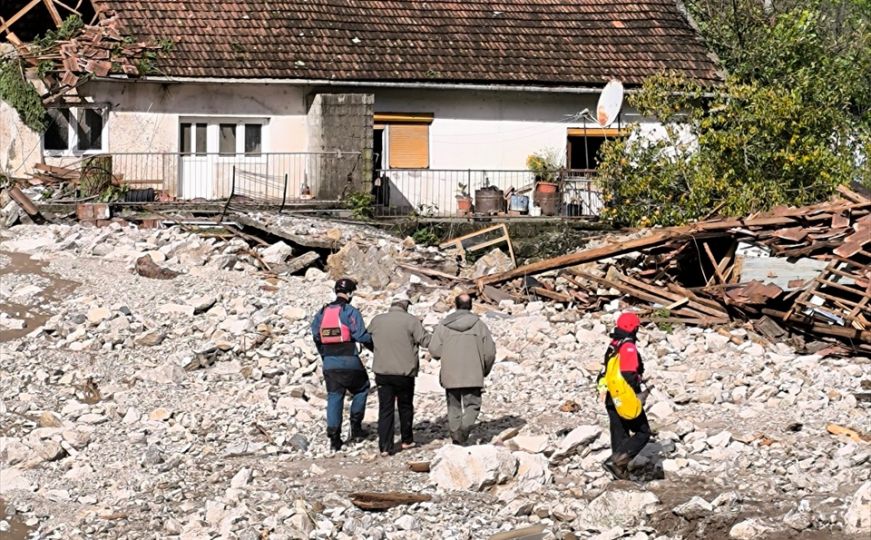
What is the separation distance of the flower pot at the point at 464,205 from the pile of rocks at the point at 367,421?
Result: 652 centimetres

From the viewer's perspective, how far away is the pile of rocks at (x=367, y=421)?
13.0 m

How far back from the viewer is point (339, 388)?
14.9 meters

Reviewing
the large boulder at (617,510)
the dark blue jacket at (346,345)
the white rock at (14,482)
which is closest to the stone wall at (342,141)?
the dark blue jacket at (346,345)

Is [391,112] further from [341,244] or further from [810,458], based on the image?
[810,458]

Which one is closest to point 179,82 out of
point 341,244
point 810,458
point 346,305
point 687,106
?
point 341,244

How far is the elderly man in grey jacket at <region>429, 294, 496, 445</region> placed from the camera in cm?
1451

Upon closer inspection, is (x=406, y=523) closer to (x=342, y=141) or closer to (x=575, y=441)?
(x=575, y=441)

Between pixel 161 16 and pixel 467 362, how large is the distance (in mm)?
16421

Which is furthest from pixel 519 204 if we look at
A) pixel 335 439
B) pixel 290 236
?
pixel 335 439

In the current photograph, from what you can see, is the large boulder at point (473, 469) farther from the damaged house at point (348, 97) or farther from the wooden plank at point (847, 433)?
the damaged house at point (348, 97)

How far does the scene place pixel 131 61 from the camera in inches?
1089

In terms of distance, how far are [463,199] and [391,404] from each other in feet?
47.9

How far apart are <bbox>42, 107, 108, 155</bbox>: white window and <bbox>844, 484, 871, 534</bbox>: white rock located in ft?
62.2

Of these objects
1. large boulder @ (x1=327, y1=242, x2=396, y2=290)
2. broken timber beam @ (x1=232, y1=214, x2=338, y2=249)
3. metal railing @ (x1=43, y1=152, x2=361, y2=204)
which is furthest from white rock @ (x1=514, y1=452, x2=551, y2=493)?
metal railing @ (x1=43, y1=152, x2=361, y2=204)
